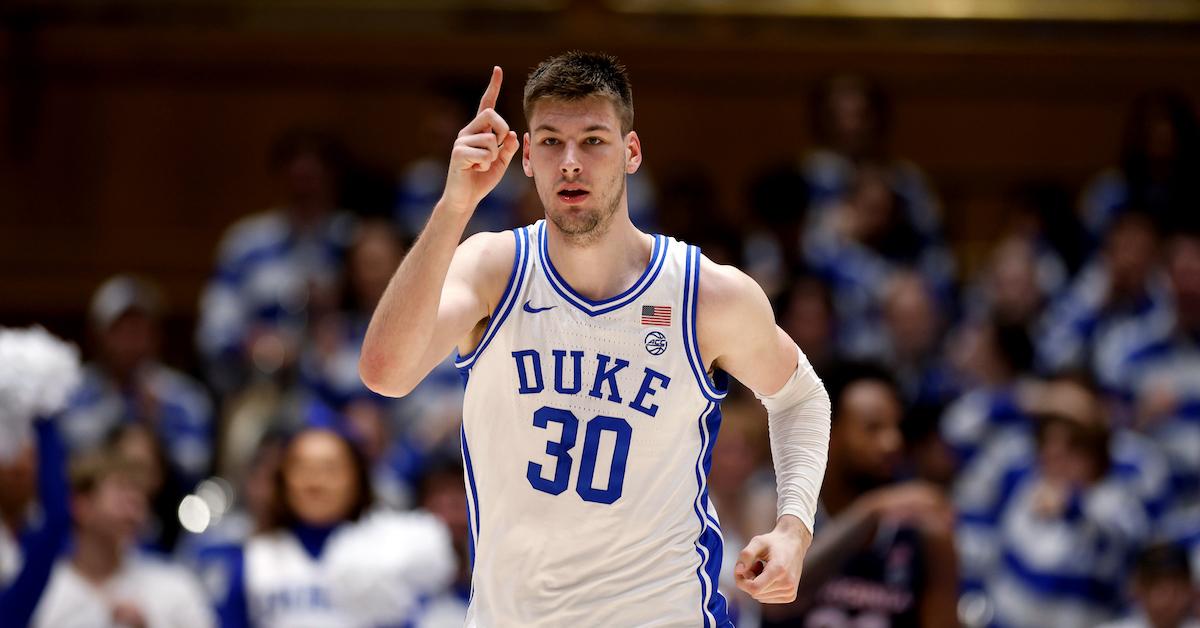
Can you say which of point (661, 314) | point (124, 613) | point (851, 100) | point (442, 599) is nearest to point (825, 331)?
point (851, 100)

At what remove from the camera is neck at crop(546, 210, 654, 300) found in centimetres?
486

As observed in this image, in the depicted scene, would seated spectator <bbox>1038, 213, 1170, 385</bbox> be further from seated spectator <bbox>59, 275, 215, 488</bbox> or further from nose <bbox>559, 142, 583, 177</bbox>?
nose <bbox>559, 142, 583, 177</bbox>

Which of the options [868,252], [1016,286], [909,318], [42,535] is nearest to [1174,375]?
[1016,286]

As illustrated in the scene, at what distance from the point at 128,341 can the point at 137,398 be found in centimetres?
33

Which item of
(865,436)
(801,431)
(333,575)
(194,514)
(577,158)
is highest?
(577,158)

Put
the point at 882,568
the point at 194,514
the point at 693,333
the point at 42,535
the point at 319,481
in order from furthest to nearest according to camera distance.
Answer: the point at 194,514, the point at 319,481, the point at 882,568, the point at 42,535, the point at 693,333

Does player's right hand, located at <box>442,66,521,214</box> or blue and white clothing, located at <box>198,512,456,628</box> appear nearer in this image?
player's right hand, located at <box>442,66,521,214</box>

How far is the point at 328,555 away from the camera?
7.63m

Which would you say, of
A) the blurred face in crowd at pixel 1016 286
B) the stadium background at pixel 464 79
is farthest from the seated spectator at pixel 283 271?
the blurred face in crowd at pixel 1016 286

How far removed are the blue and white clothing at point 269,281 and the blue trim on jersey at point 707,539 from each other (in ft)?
17.2

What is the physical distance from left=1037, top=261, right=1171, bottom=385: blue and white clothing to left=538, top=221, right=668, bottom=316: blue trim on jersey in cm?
518

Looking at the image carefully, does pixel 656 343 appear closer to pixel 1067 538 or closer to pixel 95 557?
pixel 95 557

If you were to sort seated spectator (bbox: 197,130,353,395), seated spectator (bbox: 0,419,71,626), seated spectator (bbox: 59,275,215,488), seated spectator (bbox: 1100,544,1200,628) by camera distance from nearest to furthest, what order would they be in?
seated spectator (bbox: 0,419,71,626) → seated spectator (bbox: 1100,544,1200,628) → seated spectator (bbox: 59,275,215,488) → seated spectator (bbox: 197,130,353,395)

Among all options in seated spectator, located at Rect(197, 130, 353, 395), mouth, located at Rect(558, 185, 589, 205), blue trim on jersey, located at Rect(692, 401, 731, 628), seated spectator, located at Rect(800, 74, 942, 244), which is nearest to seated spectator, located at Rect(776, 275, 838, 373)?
seated spectator, located at Rect(800, 74, 942, 244)
